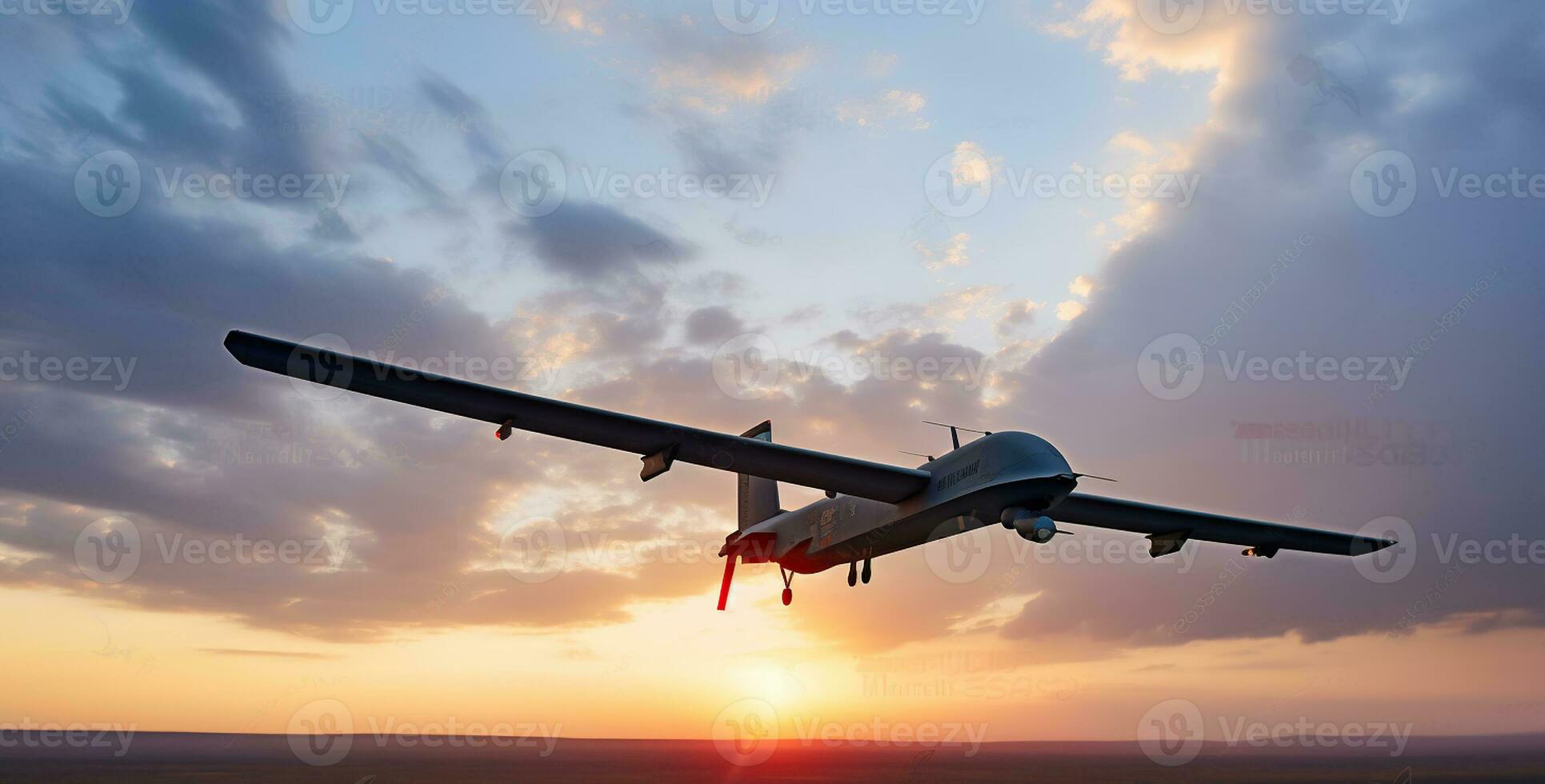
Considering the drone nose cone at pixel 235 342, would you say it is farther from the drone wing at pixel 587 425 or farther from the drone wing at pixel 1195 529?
the drone wing at pixel 1195 529

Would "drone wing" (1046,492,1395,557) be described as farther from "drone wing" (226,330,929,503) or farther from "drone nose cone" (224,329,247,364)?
"drone nose cone" (224,329,247,364)

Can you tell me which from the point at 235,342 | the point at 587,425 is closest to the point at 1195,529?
the point at 587,425

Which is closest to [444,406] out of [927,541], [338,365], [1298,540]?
[338,365]

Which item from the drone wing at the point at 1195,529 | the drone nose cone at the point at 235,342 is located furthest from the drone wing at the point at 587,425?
the drone wing at the point at 1195,529

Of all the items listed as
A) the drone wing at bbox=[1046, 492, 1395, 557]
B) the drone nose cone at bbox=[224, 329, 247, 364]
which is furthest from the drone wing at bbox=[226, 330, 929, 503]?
the drone wing at bbox=[1046, 492, 1395, 557]

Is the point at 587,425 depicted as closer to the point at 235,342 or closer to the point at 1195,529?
the point at 235,342

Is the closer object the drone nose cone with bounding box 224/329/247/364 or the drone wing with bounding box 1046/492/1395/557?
the drone nose cone with bounding box 224/329/247/364

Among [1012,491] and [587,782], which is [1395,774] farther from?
[1012,491]

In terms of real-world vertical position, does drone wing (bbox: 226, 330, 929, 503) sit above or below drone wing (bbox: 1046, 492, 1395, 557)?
above

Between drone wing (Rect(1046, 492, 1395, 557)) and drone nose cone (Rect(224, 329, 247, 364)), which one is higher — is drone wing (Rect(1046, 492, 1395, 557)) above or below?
below
